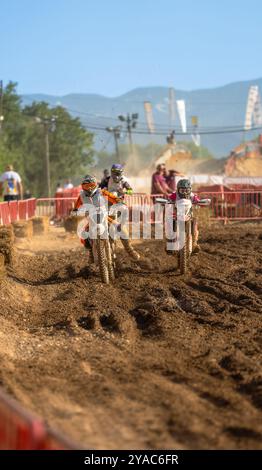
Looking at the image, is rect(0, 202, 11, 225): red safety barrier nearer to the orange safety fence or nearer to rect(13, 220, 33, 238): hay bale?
the orange safety fence

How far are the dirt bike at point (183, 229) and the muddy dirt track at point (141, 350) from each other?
35 cm

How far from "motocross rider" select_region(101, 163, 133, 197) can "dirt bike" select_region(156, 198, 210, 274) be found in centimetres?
116

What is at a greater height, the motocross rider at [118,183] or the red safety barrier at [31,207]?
the motocross rider at [118,183]

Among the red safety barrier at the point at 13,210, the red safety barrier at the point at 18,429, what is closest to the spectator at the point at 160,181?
the red safety barrier at the point at 13,210

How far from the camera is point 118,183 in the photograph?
14.5m

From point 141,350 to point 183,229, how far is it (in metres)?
5.06

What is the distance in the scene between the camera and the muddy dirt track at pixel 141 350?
578 centimetres

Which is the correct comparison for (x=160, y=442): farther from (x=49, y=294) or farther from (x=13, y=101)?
(x=13, y=101)

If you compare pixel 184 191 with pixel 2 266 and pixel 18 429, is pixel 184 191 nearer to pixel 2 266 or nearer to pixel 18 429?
pixel 2 266

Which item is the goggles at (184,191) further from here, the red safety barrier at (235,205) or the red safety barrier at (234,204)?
the red safety barrier at (235,205)

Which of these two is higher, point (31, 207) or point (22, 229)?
point (31, 207)

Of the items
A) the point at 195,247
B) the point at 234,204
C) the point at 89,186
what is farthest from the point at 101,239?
the point at 234,204

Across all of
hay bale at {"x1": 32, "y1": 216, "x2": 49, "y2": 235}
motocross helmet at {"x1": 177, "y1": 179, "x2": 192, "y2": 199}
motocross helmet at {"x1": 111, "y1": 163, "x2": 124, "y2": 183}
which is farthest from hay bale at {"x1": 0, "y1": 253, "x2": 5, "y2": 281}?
hay bale at {"x1": 32, "y1": 216, "x2": 49, "y2": 235}
